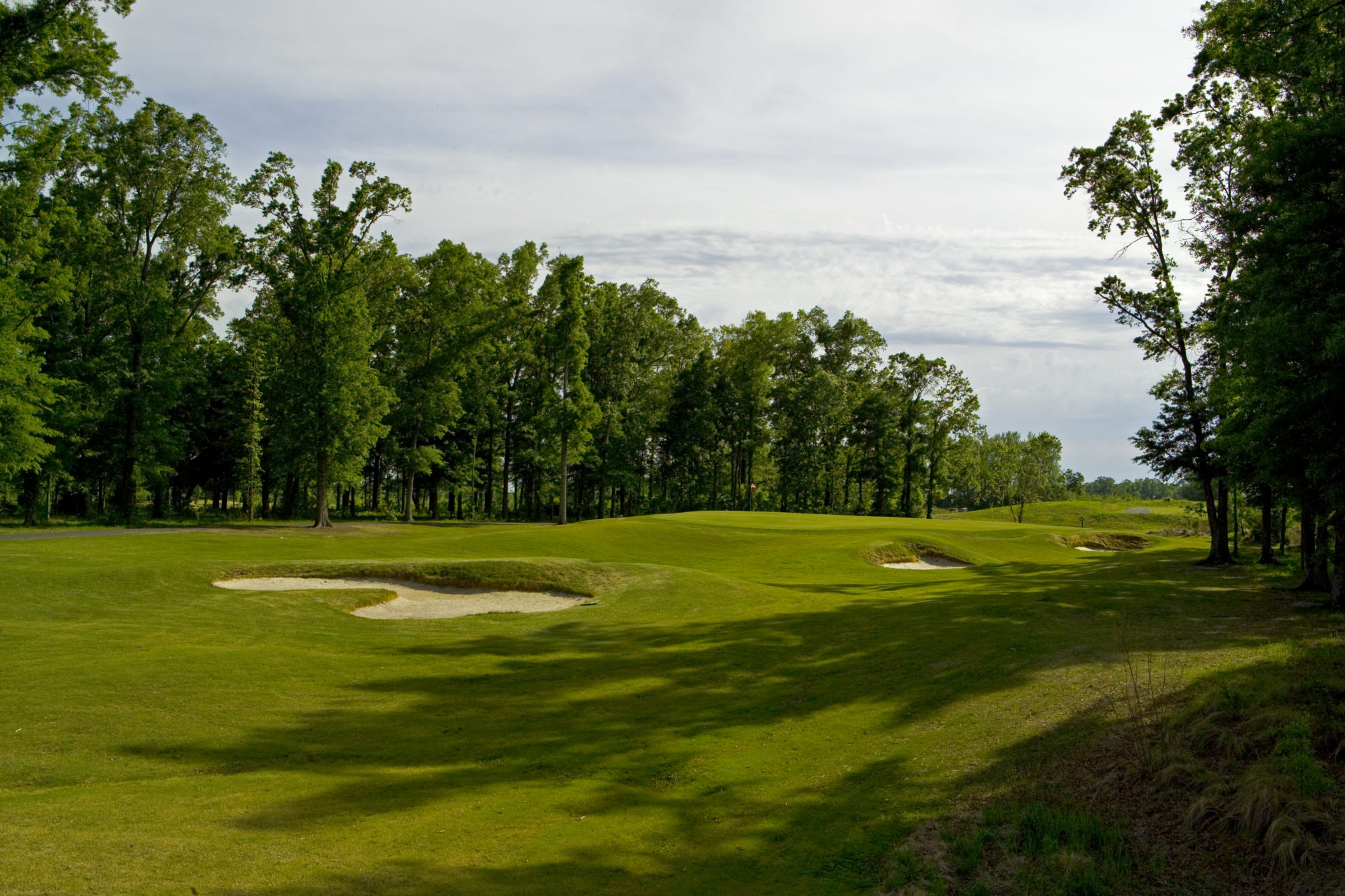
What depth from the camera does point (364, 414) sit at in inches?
1817

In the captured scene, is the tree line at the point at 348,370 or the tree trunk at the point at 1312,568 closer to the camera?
the tree trunk at the point at 1312,568

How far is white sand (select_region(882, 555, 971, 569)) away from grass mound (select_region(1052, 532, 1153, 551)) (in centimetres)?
1312

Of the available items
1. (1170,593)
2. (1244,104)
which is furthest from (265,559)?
(1244,104)

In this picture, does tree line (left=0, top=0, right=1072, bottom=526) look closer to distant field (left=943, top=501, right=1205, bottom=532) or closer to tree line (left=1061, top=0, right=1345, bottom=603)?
distant field (left=943, top=501, right=1205, bottom=532)

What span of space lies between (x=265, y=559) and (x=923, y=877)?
25.0 metres

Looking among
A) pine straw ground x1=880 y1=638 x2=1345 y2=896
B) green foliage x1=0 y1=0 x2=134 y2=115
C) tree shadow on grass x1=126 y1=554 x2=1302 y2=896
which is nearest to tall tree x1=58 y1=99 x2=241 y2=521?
green foliage x1=0 y1=0 x2=134 y2=115

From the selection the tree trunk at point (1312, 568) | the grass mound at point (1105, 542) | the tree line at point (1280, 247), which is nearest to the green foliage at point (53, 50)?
the tree line at point (1280, 247)

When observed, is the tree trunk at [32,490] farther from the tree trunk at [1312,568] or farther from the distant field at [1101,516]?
the distant field at [1101,516]

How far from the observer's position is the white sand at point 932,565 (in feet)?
109

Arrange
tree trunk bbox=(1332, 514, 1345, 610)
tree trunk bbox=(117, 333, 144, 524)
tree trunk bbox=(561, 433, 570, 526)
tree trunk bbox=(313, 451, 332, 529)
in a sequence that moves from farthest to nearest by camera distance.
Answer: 1. tree trunk bbox=(561, 433, 570, 526)
2. tree trunk bbox=(117, 333, 144, 524)
3. tree trunk bbox=(313, 451, 332, 529)
4. tree trunk bbox=(1332, 514, 1345, 610)

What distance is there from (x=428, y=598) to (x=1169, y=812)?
2024 centimetres

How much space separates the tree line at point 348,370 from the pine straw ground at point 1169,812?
3405 centimetres

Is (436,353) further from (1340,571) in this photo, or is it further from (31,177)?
(1340,571)

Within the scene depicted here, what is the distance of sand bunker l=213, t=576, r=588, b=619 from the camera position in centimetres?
2184
